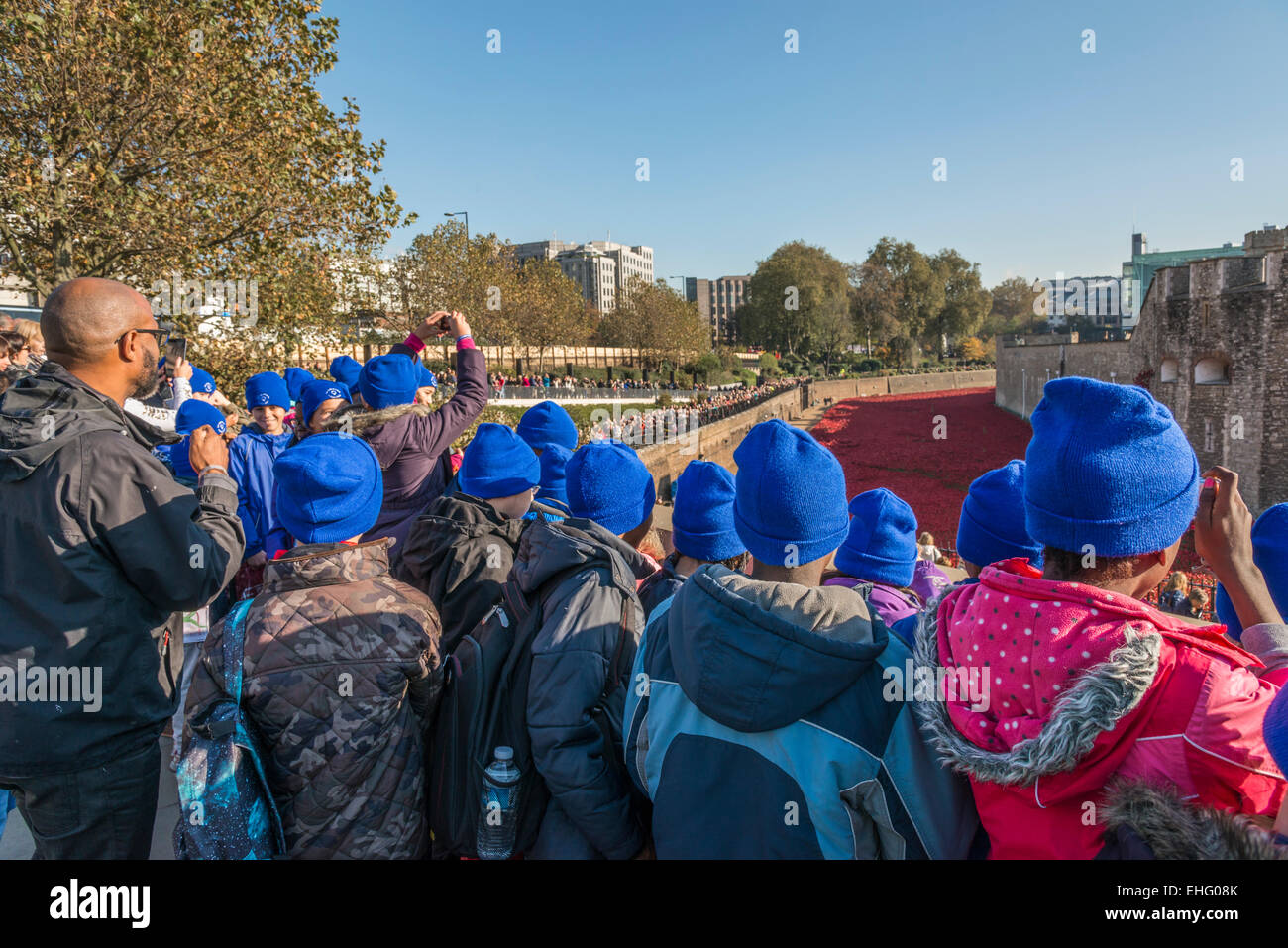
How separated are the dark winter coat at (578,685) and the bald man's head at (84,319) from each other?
1389mm

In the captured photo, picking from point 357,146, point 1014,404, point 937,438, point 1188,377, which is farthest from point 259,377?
point 1014,404

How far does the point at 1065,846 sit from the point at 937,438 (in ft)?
109

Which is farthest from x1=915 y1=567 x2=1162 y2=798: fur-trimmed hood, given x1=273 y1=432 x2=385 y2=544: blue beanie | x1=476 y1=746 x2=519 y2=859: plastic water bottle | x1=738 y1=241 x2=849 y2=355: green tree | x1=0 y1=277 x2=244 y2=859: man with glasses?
x1=738 y1=241 x2=849 y2=355: green tree

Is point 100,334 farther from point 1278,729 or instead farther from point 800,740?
point 1278,729

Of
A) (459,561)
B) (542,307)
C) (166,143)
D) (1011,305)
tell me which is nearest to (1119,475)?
(459,561)

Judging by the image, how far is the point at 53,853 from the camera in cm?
201

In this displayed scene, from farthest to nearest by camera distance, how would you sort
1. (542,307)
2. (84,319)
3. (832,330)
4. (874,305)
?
(874,305), (832,330), (542,307), (84,319)

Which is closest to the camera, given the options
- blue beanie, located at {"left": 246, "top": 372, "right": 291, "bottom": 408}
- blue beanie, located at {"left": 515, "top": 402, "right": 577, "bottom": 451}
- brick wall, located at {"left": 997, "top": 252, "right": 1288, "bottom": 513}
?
blue beanie, located at {"left": 515, "top": 402, "right": 577, "bottom": 451}

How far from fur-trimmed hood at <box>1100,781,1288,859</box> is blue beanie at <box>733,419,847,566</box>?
29.5 inches

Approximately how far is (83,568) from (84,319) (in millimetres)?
746

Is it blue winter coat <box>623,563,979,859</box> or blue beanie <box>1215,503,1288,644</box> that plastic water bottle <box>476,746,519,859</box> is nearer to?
blue winter coat <box>623,563,979,859</box>

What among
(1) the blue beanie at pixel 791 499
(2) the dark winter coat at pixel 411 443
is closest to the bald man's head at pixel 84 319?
(2) the dark winter coat at pixel 411 443

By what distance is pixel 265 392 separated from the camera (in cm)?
452

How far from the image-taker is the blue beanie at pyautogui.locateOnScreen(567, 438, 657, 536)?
2598 mm
